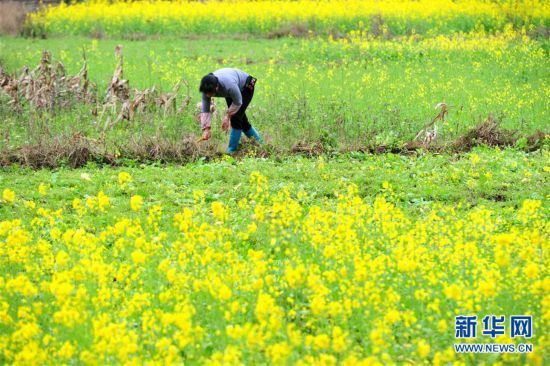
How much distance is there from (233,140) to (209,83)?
1398 millimetres

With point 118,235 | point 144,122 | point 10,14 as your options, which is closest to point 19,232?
point 118,235

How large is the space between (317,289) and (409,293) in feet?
3.30

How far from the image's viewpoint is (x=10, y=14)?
77.7 feet

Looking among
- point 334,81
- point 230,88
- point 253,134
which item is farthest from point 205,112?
point 334,81

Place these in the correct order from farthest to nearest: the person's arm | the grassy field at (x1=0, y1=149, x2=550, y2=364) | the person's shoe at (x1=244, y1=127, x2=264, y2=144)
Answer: the person's shoe at (x1=244, y1=127, x2=264, y2=144), the person's arm, the grassy field at (x1=0, y1=149, x2=550, y2=364)

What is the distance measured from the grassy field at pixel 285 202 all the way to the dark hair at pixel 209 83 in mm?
1039

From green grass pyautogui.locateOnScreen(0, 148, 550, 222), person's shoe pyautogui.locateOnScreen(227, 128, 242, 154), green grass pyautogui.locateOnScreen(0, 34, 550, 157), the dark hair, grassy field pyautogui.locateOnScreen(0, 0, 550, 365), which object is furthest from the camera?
green grass pyautogui.locateOnScreen(0, 34, 550, 157)

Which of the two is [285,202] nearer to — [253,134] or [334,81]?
[253,134]

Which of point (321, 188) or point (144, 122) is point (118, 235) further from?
point (144, 122)

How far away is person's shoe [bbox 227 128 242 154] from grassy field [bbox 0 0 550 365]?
0.18 meters

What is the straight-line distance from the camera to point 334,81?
15.6 m

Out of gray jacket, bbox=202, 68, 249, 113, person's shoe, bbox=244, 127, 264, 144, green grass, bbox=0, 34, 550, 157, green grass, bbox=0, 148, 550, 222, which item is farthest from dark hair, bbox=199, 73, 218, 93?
green grass, bbox=0, 34, 550, 157

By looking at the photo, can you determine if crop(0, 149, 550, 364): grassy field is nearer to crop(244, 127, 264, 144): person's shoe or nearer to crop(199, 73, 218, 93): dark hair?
crop(199, 73, 218, 93): dark hair

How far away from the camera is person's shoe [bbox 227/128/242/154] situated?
10.8 m
